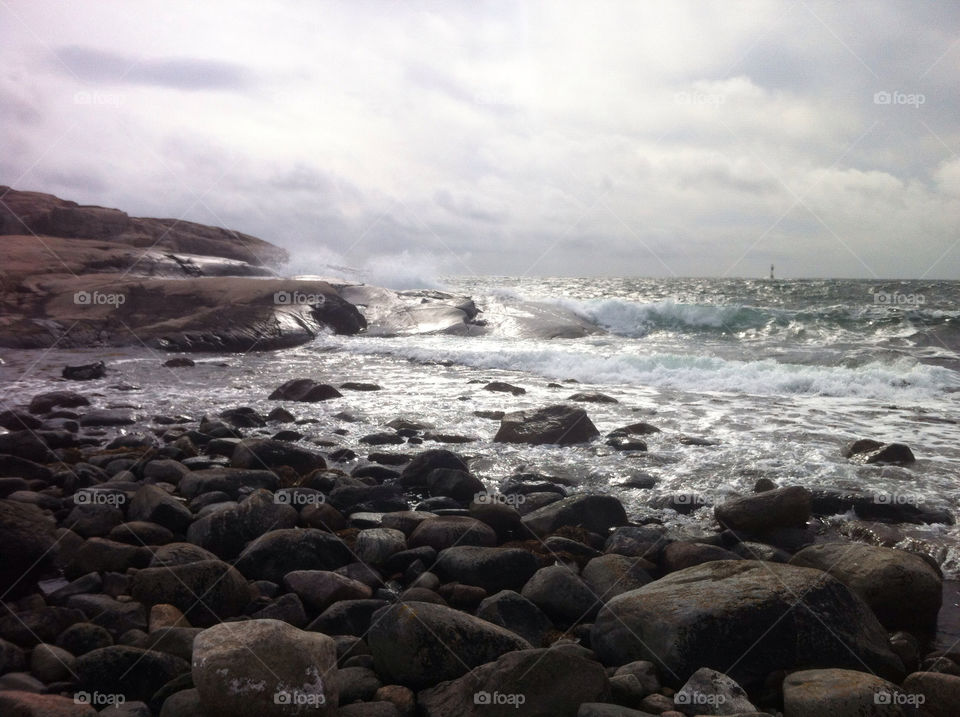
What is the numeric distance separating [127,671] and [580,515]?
335 centimetres

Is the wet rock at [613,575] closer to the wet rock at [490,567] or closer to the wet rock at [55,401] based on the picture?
the wet rock at [490,567]

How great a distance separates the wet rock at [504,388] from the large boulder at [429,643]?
8.40 metres

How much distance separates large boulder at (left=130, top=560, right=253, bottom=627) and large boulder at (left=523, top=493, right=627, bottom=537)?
7.40 ft

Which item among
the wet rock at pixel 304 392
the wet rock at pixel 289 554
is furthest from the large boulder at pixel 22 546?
the wet rock at pixel 304 392

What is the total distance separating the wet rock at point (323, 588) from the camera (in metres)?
4.14

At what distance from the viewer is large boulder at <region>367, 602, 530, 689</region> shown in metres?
3.35

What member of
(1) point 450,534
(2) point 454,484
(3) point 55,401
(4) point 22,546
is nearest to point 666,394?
(2) point 454,484

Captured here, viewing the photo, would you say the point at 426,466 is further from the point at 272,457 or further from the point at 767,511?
the point at 767,511

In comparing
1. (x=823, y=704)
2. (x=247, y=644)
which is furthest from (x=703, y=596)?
(x=247, y=644)

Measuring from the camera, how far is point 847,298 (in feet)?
118

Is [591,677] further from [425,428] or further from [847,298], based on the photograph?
[847,298]

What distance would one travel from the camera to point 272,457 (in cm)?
700

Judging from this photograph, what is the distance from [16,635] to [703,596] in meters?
3.62

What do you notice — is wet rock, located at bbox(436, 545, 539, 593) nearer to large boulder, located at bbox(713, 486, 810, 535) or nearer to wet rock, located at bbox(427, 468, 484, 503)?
wet rock, located at bbox(427, 468, 484, 503)
